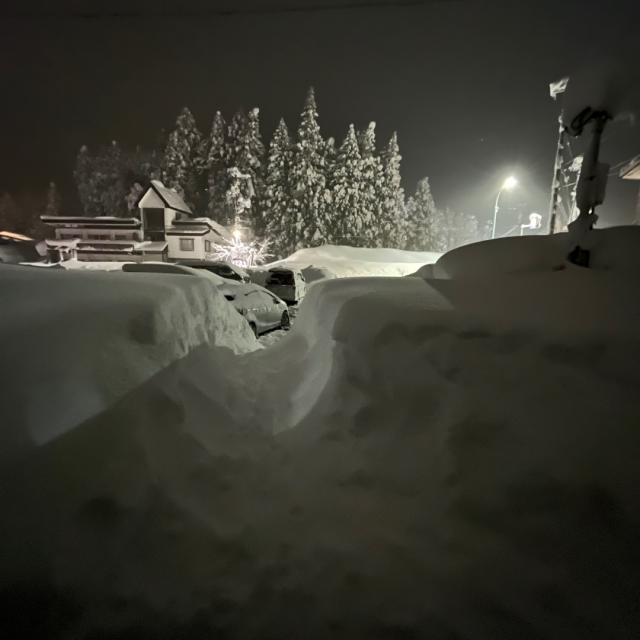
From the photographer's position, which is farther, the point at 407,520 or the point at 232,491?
the point at 232,491

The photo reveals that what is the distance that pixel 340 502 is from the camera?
86.4 inches

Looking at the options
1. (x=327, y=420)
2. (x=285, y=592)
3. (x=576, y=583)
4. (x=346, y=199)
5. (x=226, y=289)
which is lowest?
(x=285, y=592)

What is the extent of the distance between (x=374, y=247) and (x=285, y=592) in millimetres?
29233

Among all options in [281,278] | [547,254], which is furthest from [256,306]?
[281,278]

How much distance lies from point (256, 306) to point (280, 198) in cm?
2292

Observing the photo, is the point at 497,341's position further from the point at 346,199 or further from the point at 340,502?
the point at 346,199

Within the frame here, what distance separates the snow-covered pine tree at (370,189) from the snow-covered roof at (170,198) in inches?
600

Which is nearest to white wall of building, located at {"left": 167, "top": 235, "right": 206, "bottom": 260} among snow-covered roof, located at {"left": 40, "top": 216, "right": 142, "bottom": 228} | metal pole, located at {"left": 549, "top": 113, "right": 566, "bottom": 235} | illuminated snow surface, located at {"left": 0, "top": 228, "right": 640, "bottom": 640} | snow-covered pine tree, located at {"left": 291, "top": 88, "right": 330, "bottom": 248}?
snow-covered roof, located at {"left": 40, "top": 216, "right": 142, "bottom": 228}

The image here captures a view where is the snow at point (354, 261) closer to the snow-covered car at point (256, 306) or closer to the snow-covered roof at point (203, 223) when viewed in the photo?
the snow-covered roof at point (203, 223)

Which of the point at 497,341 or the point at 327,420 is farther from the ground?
the point at 497,341

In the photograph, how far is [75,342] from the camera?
2068 mm

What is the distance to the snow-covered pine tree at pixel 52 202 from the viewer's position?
34.2 m

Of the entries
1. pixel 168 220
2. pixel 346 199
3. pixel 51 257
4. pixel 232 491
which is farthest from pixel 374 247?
pixel 232 491

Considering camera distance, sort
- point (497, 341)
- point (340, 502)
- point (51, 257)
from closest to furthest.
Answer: point (340, 502)
point (497, 341)
point (51, 257)
